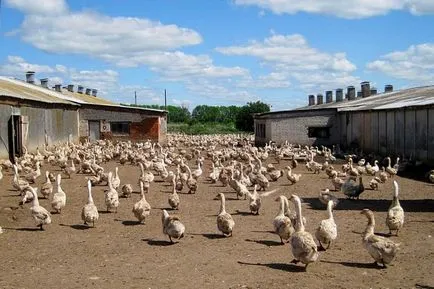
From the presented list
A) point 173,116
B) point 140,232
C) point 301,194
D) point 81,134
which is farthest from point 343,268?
point 173,116

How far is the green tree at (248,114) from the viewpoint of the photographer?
7744 cm

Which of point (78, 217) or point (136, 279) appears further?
point (78, 217)

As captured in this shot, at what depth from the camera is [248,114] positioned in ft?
267

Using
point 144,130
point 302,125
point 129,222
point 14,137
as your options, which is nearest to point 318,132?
point 302,125

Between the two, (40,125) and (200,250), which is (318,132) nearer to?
(40,125)

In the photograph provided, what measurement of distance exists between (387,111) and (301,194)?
16152 millimetres

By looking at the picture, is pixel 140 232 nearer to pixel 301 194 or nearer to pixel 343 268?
pixel 343 268

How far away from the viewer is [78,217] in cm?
1464

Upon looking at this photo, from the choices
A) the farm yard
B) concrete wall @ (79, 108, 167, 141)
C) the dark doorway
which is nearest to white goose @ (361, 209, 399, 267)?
the farm yard

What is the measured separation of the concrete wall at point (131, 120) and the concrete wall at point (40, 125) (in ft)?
4.11

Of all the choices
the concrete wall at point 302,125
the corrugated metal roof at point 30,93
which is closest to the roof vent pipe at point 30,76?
the corrugated metal roof at point 30,93

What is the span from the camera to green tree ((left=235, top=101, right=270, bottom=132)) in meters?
77.4

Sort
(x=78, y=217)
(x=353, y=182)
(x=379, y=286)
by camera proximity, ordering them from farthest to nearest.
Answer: (x=353, y=182) → (x=78, y=217) → (x=379, y=286)

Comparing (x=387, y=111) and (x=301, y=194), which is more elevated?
(x=387, y=111)
